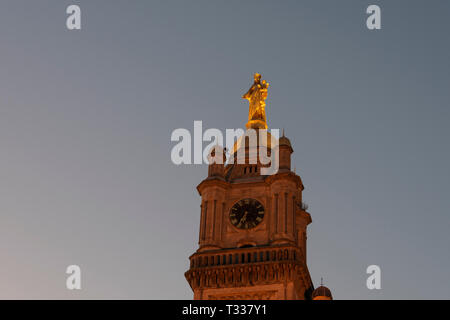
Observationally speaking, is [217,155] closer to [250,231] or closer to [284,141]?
[284,141]

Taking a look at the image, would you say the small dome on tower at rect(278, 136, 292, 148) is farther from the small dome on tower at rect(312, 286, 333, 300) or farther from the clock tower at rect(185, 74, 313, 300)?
the small dome on tower at rect(312, 286, 333, 300)

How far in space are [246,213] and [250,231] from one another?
235cm

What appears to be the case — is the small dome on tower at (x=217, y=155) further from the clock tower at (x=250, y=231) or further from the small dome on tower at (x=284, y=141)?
the small dome on tower at (x=284, y=141)

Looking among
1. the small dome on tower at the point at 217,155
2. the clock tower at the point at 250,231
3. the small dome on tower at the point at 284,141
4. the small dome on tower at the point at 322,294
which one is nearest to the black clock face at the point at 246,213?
the clock tower at the point at 250,231

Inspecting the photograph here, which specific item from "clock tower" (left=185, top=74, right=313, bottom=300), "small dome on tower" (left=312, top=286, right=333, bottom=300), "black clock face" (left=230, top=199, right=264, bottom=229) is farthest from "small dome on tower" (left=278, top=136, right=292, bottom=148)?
"small dome on tower" (left=312, top=286, right=333, bottom=300)

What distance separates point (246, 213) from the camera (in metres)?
91.6

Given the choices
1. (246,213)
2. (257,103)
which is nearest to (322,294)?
(246,213)

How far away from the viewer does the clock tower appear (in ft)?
280

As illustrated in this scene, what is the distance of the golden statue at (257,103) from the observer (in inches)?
4048

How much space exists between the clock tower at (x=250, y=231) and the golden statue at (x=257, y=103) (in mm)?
3044

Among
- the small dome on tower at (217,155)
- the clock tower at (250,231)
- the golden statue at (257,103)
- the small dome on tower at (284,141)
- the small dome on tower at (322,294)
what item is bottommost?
the small dome on tower at (322,294)
